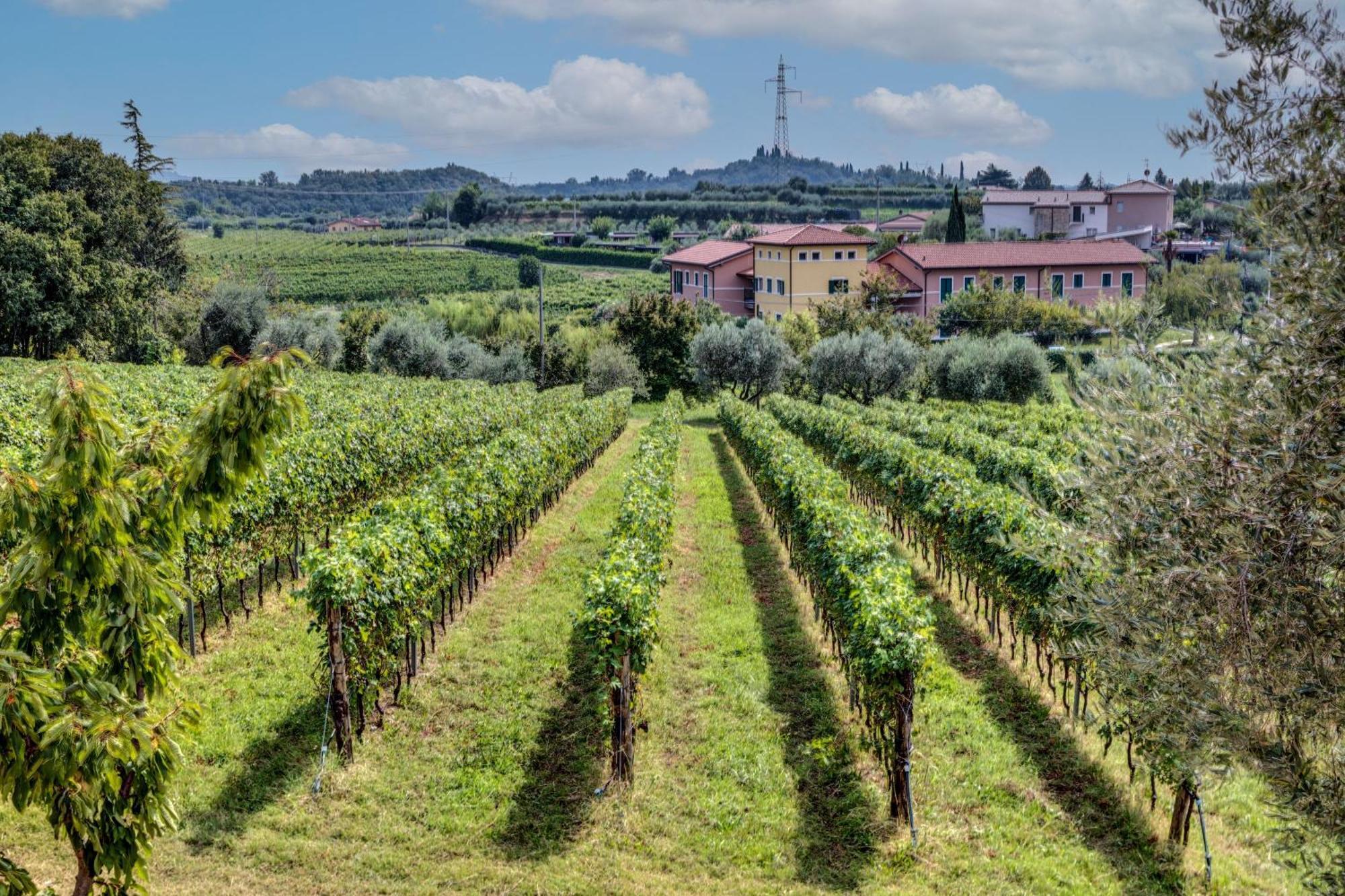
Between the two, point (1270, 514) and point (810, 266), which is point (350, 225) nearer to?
point (810, 266)

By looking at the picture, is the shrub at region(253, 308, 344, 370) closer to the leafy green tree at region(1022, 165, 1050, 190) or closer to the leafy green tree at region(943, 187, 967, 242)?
the leafy green tree at region(943, 187, 967, 242)

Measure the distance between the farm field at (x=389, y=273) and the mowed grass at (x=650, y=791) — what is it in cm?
7273

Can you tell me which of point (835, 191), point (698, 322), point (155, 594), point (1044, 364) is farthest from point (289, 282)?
point (835, 191)

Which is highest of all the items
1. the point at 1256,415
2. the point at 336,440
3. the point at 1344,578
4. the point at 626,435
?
the point at 1256,415

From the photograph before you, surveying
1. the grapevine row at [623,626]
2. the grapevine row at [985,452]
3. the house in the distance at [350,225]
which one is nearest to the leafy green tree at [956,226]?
the grapevine row at [985,452]

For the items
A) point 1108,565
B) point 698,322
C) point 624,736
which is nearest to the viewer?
point 1108,565

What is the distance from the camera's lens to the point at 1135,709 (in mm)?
6062

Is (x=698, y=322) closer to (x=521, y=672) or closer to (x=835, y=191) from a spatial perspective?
(x=521, y=672)

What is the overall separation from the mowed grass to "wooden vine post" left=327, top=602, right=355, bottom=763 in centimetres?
21

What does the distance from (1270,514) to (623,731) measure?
727cm

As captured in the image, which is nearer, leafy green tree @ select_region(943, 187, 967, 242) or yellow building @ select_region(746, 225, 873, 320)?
yellow building @ select_region(746, 225, 873, 320)

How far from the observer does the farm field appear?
302ft

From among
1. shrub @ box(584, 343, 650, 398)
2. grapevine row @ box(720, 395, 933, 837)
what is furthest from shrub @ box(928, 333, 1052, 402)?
grapevine row @ box(720, 395, 933, 837)

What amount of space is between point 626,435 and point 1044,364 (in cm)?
1925
